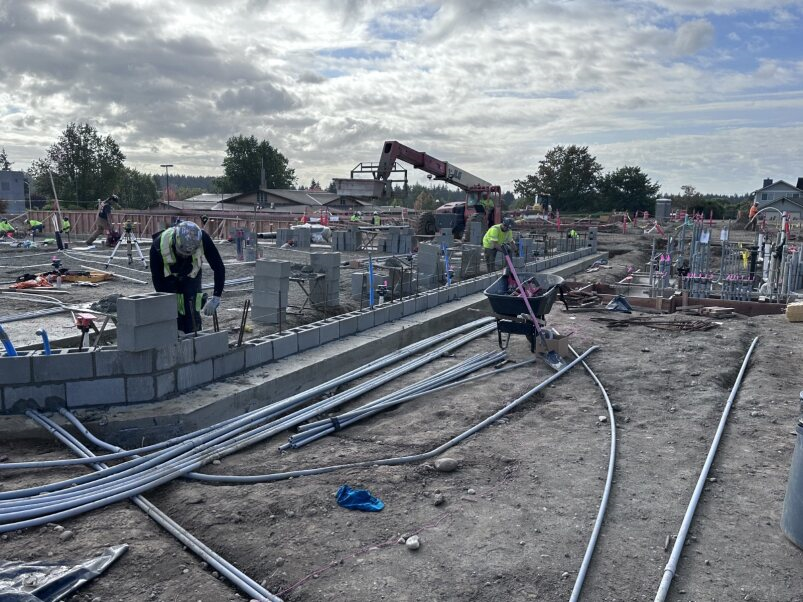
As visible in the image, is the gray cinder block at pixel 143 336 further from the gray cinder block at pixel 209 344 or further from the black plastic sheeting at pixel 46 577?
the black plastic sheeting at pixel 46 577

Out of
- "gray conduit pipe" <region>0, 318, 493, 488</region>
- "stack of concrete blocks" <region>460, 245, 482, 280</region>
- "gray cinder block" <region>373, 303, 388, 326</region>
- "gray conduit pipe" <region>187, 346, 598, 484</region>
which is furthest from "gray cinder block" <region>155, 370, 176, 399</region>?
"stack of concrete blocks" <region>460, 245, 482, 280</region>

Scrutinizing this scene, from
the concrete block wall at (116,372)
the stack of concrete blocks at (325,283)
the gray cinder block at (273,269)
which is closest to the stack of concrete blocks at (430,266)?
the stack of concrete blocks at (325,283)

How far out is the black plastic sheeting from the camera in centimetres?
344

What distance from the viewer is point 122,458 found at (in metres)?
5.57

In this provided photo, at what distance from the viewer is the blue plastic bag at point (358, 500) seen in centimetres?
456

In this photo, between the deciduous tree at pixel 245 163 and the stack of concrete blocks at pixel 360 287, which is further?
the deciduous tree at pixel 245 163

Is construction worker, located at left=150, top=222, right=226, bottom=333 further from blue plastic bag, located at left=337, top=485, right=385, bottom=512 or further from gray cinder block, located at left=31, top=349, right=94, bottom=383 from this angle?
blue plastic bag, located at left=337, top=485, right=385, bottom=512

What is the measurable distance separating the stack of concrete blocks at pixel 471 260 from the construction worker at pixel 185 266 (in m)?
8.12

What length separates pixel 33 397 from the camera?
595 cm

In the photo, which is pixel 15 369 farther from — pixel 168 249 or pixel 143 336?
pixel 168 249

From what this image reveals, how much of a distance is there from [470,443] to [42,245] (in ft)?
67.6

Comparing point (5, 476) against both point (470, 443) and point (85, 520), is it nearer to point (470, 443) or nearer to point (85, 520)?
point (85, 520)

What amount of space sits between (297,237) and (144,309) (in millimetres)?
15408

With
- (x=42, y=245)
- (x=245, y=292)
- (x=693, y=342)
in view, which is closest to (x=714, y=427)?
(x=693, y=342)
